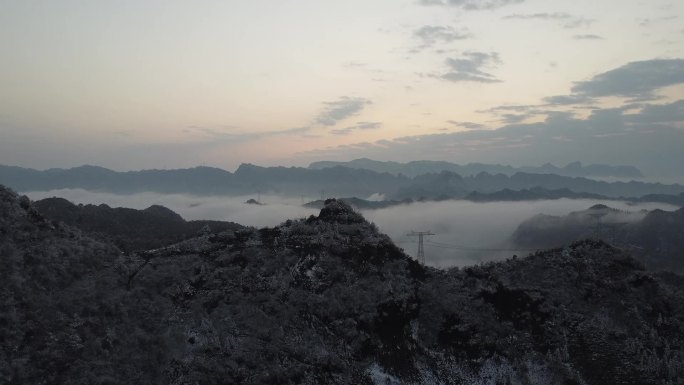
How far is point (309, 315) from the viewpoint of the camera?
2145 cm

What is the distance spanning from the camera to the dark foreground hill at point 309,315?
1794 centimetres

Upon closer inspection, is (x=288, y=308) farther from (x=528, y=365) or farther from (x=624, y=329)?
Result: (x=624, y=329)

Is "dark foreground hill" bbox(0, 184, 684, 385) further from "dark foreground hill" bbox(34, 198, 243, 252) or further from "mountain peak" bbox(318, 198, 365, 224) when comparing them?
"dark foreground hill" bbox(34, 198, 243, 252)

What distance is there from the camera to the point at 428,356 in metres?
21.3

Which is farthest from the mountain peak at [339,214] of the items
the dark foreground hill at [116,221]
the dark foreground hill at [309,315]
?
the dark foreground hill at [116,221]

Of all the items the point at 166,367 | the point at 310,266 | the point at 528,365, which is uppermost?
the point at 310,266

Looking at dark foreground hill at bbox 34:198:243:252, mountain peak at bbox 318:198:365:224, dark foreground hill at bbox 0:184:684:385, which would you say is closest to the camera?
dark foreground hill at bbox 0:184:684:385

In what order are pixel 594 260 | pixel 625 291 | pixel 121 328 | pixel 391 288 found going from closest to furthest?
pixel 121 328
pixel 391 288
pixel 625 291
pixel 594 260

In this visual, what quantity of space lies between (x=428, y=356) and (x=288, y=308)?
6.99 metres

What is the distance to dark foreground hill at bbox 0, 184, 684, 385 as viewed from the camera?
17938 mm

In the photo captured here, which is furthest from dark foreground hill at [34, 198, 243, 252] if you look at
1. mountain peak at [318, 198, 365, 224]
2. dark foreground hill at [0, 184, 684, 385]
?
dark foreground hill at [0, 184, 684, 385]

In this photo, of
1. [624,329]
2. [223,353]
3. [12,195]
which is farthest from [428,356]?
[12,195]

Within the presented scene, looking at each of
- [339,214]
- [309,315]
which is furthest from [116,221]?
[309,315]

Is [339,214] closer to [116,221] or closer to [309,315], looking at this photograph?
[309,315]
